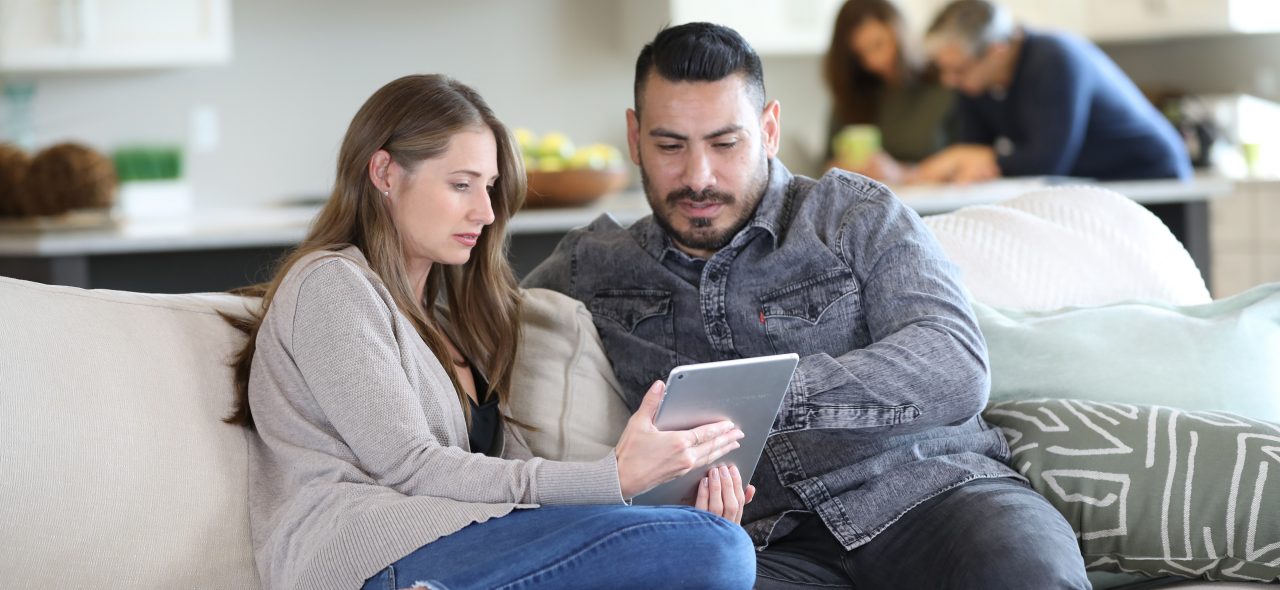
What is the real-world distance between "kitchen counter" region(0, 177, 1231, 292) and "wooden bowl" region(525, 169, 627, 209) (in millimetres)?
40

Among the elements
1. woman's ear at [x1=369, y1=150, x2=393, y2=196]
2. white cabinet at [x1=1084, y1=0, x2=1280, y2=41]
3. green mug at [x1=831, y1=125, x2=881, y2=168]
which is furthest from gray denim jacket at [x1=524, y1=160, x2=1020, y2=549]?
white cabinet at [x1=1084, y1=0, x2=1280, y2=41]

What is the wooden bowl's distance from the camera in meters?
3.55

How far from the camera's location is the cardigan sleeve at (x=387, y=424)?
1.53 m

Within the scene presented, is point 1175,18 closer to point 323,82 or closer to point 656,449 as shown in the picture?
point 323,82

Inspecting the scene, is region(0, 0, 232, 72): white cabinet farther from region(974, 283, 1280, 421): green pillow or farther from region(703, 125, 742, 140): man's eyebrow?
region(974, 283, 1280, 421): green pillow

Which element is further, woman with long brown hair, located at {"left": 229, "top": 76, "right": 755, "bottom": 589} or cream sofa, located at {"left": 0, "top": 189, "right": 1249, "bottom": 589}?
cream sofa, located at {"left": 0, "top": 189, "right": 1249, "bottom": 589}

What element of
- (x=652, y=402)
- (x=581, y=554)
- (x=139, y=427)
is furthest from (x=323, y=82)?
(x=581, y=554)

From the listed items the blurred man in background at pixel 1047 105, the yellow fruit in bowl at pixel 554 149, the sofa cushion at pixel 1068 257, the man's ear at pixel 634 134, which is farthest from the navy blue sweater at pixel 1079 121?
the man's ear at pixel 634 134

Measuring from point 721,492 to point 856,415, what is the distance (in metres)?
→ 0.21

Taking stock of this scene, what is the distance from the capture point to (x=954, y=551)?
1675mm

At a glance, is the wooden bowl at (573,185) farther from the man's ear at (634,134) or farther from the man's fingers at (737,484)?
the man's fingers at (737,484)

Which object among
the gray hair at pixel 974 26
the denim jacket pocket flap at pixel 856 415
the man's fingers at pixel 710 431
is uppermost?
the gray hair at pixel 974 26

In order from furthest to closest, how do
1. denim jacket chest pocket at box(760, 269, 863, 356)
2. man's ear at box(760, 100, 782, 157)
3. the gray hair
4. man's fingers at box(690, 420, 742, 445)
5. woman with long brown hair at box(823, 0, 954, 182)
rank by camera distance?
woman with long brown hair at box(823, 0, 954, 182), the gray hair, man's ear at box(760, 100, 782, 157), denim jacket chest pocket at box(760, 269, 863, 356), man's fingers at box(690, 420, 742, 445)

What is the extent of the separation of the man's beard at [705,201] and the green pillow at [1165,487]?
20.3 inches
